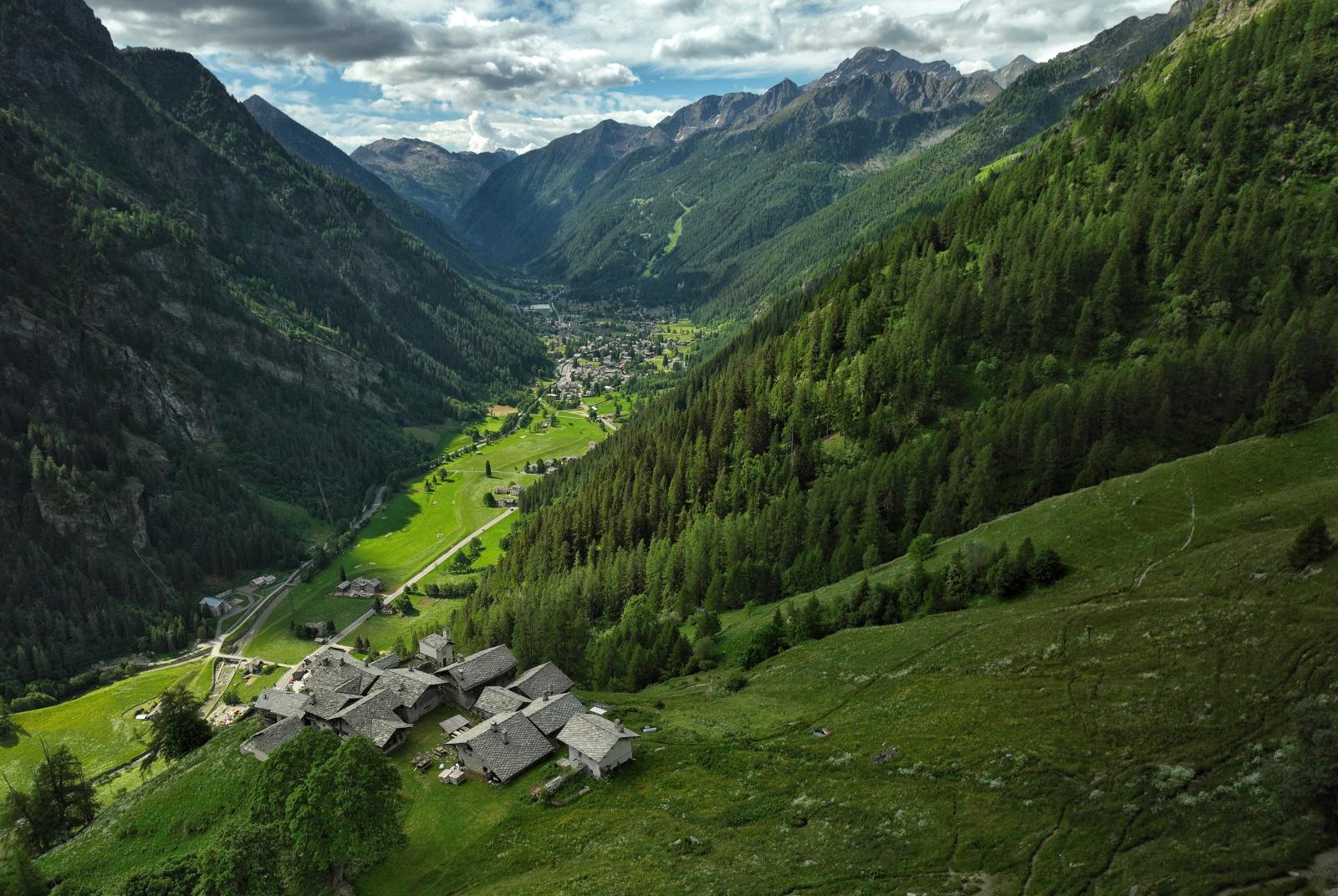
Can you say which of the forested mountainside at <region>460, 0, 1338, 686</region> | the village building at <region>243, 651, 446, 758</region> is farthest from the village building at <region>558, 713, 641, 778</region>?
the forested mountainside at <region>460, 0, 1338, 686</region>

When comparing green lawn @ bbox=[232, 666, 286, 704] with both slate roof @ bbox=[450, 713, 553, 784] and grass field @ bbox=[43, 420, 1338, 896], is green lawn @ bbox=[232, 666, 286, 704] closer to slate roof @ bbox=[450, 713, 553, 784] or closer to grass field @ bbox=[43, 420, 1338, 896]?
grass field @ bbox=[43, 420, 1338, 896]

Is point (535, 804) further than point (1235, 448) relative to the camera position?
No

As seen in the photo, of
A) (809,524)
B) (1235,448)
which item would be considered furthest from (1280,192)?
(809,524)

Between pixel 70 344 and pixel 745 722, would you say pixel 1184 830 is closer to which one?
pixel 745 722

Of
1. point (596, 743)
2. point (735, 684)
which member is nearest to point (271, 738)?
point (596, 743)

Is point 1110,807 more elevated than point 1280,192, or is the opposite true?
point 1280,192

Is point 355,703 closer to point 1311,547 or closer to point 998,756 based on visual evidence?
point 998,756
